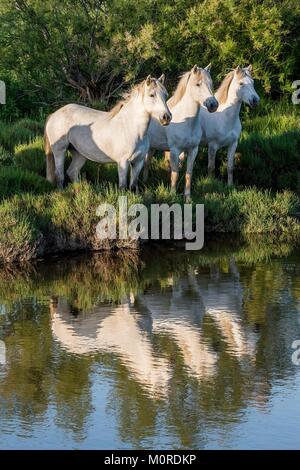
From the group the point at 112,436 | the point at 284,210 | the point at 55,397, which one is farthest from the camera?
the point at 284,210

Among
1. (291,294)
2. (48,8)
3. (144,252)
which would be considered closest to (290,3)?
(48,8)

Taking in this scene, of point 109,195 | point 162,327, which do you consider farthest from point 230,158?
point 162,327

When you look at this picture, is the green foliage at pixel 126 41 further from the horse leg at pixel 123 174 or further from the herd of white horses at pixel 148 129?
the horse leg at pixel 123 174

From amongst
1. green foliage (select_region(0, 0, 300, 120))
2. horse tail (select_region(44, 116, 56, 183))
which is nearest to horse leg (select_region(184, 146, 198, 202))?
horse tail (select_region(44, 116, 56, 183))

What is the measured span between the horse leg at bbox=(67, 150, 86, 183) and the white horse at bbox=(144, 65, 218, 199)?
3.46ft

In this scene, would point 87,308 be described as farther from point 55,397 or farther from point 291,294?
point 55,397

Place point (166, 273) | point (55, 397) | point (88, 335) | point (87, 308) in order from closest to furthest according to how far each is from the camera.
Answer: point (55, 397)
point (88, 335)
point (87, 308)
point (166, 273)

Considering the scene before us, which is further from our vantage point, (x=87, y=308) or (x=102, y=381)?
(x=87, y=308)

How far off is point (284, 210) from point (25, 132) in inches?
172

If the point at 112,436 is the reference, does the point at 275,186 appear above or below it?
above

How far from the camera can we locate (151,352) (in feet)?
31.0

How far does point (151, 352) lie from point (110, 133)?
626cm

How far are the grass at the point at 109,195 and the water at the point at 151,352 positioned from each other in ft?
1.54

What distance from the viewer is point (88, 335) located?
33.2 feet
